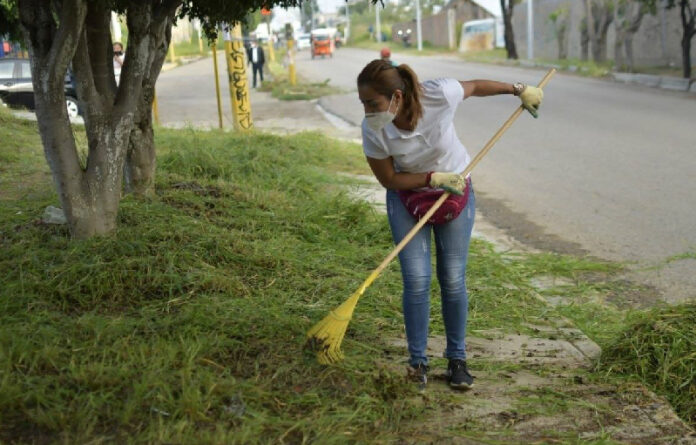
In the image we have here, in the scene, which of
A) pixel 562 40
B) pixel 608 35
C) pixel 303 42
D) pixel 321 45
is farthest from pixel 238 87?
pixel 303 42

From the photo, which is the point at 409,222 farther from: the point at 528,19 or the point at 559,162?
the point at 528,19

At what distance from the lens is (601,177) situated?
950cm

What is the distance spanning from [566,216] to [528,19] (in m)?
30.8

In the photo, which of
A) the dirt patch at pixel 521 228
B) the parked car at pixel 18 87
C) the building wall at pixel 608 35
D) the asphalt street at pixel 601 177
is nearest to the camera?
the asphalt street at pixel 601 177

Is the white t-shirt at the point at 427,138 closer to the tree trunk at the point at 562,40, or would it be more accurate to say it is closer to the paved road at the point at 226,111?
the paved road at the point at 226,111

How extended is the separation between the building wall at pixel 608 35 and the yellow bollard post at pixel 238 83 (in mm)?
13895

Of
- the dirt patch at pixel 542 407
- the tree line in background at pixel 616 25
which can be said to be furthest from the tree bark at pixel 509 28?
the dirt patch at pixel 542 407

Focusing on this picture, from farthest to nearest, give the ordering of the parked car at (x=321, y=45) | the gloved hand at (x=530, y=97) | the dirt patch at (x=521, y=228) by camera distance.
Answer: the parked car at (x=321, y=45)
the dirt patch at (x=521, y=228)
the gloved hand at (x=530, y=97)

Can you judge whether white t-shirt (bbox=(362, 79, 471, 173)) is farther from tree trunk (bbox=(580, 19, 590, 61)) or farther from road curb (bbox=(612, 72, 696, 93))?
tree trunk (bbox=(580, 19, 590, 61))

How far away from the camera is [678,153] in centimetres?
1051

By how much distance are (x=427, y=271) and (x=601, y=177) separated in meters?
6.20

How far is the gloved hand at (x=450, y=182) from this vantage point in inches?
143

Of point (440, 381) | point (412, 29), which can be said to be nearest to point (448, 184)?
point (440, 381)

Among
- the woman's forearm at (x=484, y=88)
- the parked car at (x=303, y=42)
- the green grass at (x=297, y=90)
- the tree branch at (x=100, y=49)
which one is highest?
the parked car at (x=303, y=42)
